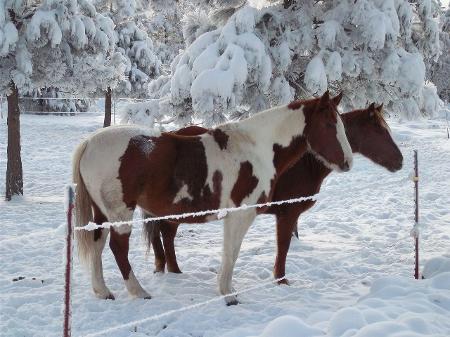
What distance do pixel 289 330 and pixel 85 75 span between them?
26.7 feet

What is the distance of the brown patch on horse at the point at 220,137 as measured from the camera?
491 centimetres

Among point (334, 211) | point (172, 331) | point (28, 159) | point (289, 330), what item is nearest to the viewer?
point (289, 330)

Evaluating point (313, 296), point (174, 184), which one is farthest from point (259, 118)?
point (313, 296)

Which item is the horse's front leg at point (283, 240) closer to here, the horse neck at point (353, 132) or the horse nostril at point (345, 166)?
the horse nostril at point (345, 166)

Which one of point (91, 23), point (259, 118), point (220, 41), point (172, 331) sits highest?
point (91, 23)

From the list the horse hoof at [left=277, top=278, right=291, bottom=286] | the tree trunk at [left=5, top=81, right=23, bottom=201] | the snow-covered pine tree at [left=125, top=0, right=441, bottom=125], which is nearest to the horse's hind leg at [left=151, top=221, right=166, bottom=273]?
the horse hoof at [left=277, top=278, right=291, bottom=286]

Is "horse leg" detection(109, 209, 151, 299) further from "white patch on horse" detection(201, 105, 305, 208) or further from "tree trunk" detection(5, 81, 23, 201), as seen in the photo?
"tree trunk" detection(5, 81, 23, 201)

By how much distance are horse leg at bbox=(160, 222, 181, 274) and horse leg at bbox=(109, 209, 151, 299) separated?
913 millimetres

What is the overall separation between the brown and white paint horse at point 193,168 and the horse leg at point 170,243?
835 mm

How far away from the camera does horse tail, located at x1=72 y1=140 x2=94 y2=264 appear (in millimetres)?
4586

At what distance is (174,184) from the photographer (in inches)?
185

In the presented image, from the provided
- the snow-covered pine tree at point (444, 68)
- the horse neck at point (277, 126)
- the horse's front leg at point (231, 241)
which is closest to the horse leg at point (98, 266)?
the horse's front leg at point (231, 241)

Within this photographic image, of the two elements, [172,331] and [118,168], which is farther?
[118,168]

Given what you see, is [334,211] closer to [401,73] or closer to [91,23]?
[401,73]
